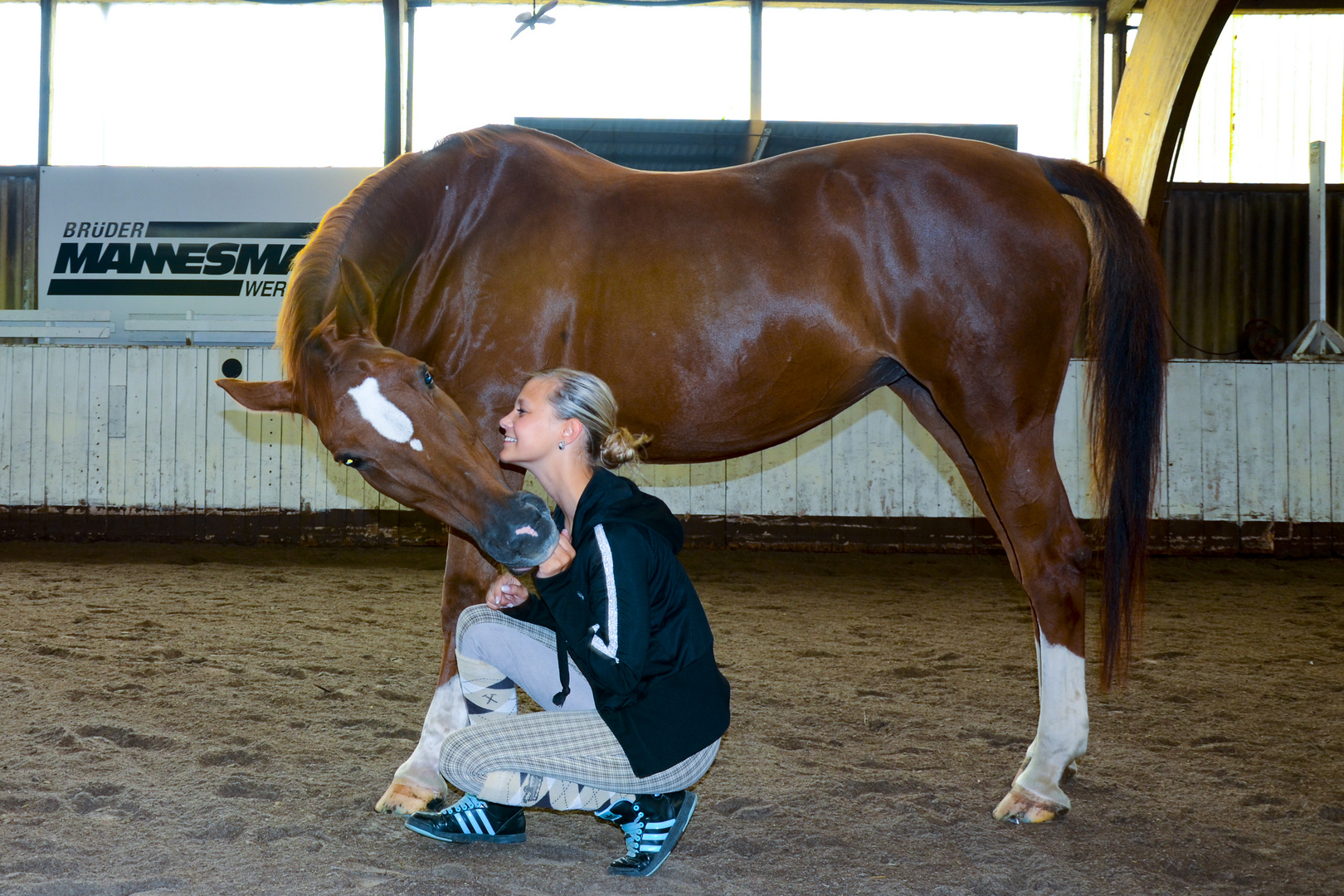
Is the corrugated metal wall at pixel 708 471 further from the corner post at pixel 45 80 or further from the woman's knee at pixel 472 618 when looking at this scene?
the woman's knee at pixel 472 618

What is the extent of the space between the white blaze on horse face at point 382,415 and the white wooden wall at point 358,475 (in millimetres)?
5178

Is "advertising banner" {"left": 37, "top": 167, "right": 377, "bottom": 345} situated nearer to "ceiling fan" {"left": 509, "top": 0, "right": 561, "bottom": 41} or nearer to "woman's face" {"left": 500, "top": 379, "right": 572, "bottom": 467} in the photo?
"ceiling fan" {"left": 509, "top": 0, "right": 561, "bottom": 41}

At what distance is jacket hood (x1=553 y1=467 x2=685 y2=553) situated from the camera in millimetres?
1794

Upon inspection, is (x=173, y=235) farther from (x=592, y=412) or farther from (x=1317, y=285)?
(x=1317, y=285)

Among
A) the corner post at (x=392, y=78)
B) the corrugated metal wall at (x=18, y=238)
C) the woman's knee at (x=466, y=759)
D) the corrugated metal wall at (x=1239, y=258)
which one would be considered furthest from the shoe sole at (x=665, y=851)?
the corrugated metal wall at (x=18, y=238)

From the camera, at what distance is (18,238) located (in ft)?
35.6

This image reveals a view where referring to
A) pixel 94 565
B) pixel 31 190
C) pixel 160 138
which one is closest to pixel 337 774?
pixel 94 565

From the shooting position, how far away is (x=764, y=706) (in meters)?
3.18

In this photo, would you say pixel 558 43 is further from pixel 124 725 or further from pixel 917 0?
pixel 124 725

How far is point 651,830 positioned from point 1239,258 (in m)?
11.7

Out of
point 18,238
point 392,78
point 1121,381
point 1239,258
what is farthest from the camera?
point 1239,258

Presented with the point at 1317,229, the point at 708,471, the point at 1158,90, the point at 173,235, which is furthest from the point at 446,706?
the point at 1158,90

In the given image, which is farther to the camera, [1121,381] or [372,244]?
[1121,381]

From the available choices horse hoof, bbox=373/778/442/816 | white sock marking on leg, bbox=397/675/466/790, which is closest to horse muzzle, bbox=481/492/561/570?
white sock marking on leg, bbox=397/675/466/790
